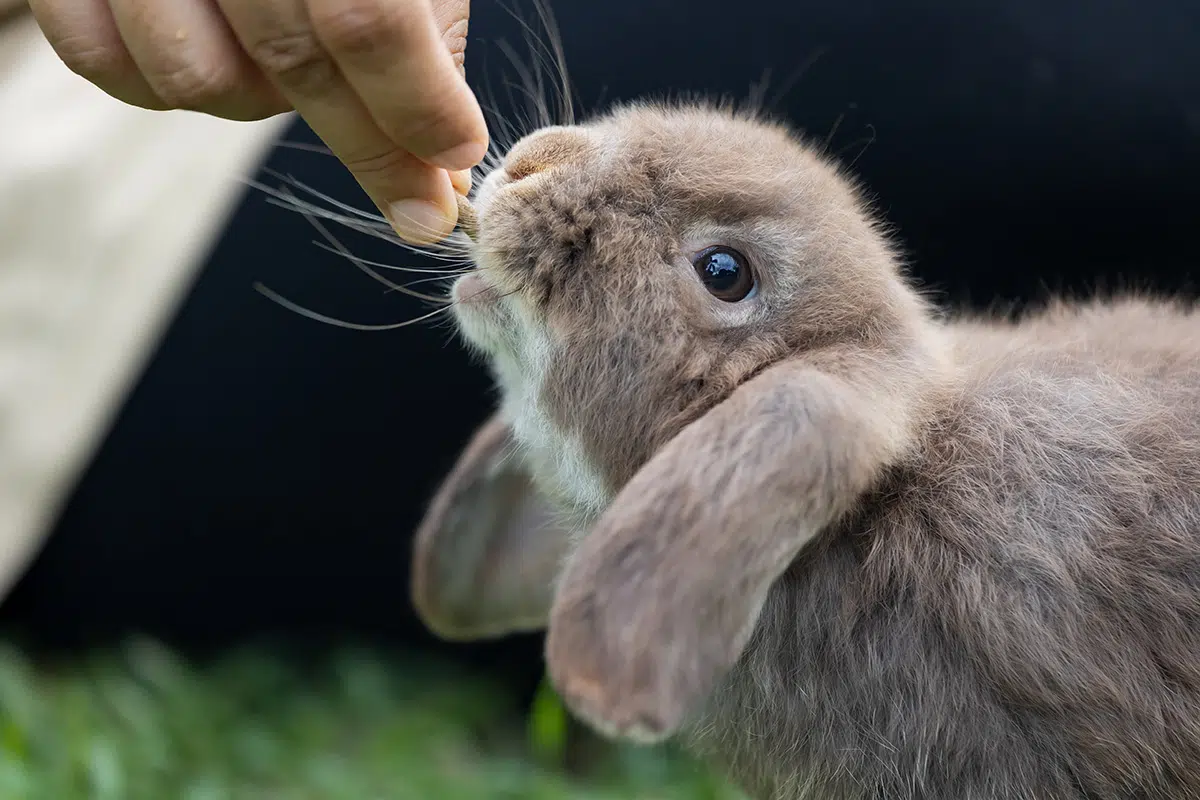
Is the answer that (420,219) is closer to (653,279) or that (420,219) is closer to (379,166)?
(379,166)

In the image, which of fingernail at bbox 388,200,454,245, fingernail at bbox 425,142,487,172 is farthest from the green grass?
fingernail at bbox 425,142,487,172

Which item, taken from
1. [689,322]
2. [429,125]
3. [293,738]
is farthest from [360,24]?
[293,738]

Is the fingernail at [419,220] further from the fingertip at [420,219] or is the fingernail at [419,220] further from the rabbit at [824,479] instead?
the rabbit at [824,479]

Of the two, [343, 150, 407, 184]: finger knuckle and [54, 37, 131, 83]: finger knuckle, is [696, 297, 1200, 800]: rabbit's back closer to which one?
[343, 150, 407, 184]: finger knuckle

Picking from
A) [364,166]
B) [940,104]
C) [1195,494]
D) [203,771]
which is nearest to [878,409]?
[1195,494]

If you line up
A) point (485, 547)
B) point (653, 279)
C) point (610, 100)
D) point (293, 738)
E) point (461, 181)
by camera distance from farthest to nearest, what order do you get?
point (293, 738)
point (610, 100)
point (485, 547)
point (461, 181)
point (653, 279)

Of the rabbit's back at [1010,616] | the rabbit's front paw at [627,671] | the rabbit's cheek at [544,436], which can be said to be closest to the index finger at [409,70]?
the rabbit's cheek at [544,436]
